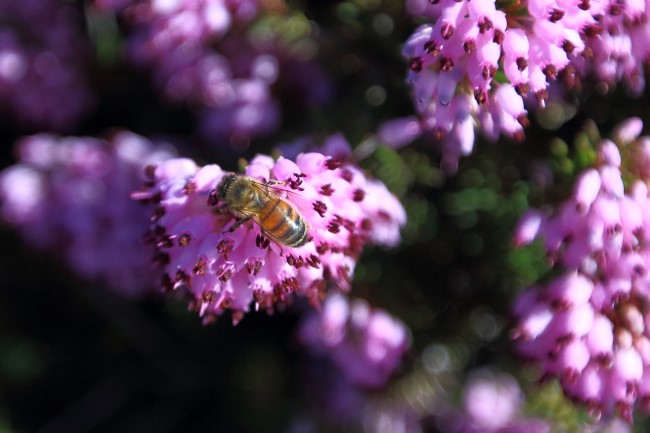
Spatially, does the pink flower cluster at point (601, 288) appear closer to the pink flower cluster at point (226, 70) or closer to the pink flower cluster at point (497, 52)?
the pink flower cluster at point (497, 52)

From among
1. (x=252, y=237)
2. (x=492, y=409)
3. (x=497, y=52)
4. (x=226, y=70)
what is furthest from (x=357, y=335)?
(x=497, y=52)

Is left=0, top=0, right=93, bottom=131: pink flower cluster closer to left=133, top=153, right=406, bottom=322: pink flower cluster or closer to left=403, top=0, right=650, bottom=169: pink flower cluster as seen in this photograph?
left=133, top=153, right=406, bottom=322: pink flower cluster

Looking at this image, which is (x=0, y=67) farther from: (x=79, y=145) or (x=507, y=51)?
(x=507, y=51)

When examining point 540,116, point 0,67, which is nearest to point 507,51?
point 540,116

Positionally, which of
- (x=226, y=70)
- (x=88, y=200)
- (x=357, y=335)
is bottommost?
(x=357, y=335)

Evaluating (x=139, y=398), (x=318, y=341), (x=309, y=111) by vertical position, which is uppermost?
(x=309, y=111)

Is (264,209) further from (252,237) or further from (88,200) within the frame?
(88,200)

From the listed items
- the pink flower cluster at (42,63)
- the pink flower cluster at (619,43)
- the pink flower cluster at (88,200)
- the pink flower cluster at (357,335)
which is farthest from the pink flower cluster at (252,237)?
the pink flower cluster at (42,63)
